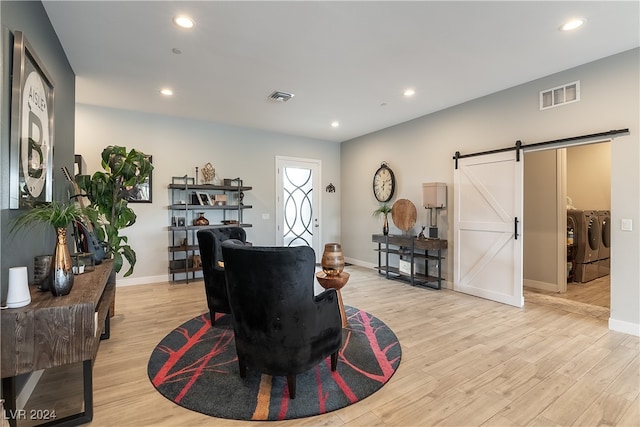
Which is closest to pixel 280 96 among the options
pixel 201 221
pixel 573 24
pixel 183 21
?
pixel 183 21

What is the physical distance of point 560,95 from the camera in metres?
3.70

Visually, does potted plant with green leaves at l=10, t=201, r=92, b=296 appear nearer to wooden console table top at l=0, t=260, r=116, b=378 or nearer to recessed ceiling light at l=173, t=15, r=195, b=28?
wooden console table top at l=0, t=260, r=116, b=378

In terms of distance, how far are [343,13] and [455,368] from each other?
121 inches

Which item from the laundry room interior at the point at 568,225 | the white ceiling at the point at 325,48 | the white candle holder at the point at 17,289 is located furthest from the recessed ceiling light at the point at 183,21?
the laundry room interior at the point at 568,225

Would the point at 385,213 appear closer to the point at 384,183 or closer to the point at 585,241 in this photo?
the point at 384,183

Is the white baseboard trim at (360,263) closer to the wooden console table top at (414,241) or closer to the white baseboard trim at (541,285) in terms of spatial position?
the wooden console table top at (414,241)

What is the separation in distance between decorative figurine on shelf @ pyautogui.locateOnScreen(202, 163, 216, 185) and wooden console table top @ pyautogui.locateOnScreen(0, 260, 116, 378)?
3909 millimetres

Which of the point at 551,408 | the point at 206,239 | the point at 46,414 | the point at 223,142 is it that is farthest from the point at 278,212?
the point at 551,408

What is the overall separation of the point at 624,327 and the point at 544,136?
7.50 ft

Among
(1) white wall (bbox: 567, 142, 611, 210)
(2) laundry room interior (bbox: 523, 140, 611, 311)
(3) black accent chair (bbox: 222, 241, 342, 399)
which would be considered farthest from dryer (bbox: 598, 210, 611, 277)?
(3) black accent chair (bbox: 222, 241, 342, 399)

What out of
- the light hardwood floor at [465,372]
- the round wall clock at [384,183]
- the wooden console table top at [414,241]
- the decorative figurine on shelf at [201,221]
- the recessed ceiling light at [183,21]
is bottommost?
the light hardwood floor at [465,372]

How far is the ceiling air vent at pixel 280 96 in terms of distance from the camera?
4.29 metres

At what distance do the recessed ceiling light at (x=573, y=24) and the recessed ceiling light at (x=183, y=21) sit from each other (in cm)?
332

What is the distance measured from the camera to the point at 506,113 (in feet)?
13.8
